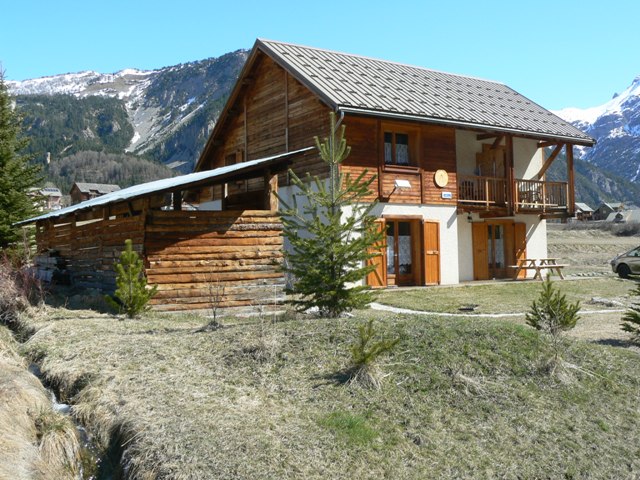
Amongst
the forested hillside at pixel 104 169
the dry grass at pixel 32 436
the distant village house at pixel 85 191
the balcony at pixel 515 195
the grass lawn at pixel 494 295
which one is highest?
the forested hillside at pixel 104 169

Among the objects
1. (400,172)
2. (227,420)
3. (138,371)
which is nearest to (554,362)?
(227,420)

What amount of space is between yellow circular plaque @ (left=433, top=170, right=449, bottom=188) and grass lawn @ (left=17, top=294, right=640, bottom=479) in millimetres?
10623

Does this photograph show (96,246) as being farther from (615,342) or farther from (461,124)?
(615,342)

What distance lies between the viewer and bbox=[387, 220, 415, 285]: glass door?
61.0ft

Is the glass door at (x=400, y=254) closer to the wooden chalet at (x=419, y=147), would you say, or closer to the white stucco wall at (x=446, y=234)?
the wooden chalet at (x=419, y=147)

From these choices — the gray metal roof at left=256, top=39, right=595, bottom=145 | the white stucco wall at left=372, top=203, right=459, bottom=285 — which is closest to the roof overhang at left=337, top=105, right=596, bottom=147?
the gray metal roof at left=256, top=39, right=595, bottom=145

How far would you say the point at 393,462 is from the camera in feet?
17.3

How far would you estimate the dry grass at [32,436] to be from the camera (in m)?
5.27

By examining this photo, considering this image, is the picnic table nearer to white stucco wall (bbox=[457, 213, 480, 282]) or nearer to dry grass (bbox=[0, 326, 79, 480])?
white stucco wall (bbox=[457, 213, 480, 282])

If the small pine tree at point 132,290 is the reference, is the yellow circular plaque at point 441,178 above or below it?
above

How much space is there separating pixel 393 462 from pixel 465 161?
1724 cm

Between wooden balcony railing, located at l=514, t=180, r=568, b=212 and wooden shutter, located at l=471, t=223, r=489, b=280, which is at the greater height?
wooden balcony railing, located at l=514, t=180, r=568, b=212

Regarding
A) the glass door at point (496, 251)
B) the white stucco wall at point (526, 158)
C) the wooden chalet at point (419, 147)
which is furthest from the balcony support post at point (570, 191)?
the glass door at point (496, 251)

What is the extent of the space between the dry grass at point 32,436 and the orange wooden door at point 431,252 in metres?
13.4
